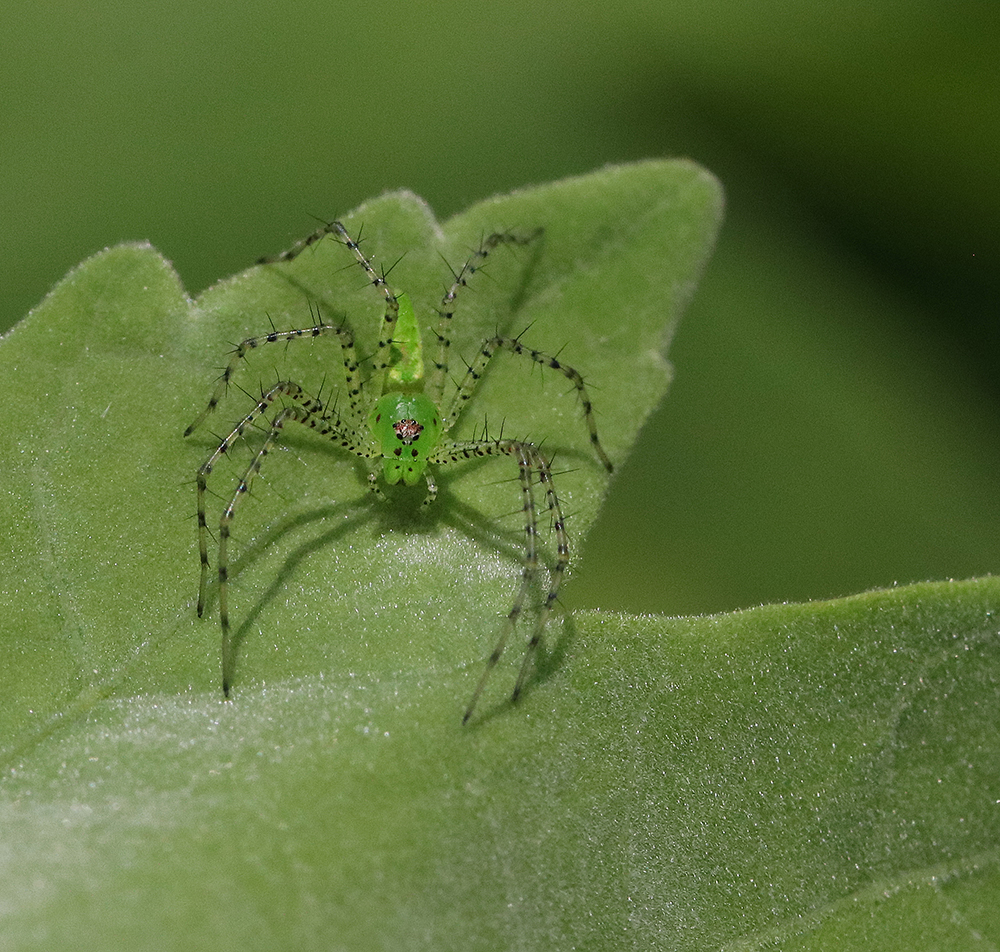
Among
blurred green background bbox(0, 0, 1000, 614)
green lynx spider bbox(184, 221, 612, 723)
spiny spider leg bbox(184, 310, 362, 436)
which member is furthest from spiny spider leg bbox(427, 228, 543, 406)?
blurred green background bbox(0, 0, 1000, 614)

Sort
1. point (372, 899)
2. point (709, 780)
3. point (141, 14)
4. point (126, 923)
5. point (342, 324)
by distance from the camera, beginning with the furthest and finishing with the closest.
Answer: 1. point (141, 14)
2. point (342, 324)
3. point (709, 780)
4. point (372, 899)
5. point (126, 923)

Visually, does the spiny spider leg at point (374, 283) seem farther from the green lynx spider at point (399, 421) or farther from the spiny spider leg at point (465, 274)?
the spiny spider leg at point (465, 274)

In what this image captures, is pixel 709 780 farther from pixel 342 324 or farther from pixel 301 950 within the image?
pixel 342 324

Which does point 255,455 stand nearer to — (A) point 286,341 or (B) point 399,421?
(A) point 286,341

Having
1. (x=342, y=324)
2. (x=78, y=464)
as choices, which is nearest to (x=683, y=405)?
(x=342, y=324)

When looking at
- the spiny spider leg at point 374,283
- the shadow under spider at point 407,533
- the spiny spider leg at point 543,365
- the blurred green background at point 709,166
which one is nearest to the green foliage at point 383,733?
the shadow under spider at point 407,533

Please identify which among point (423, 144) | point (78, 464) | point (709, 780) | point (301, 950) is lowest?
point (301, 950)

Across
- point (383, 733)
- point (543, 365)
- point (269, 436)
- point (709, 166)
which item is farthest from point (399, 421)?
point (709, 166)
